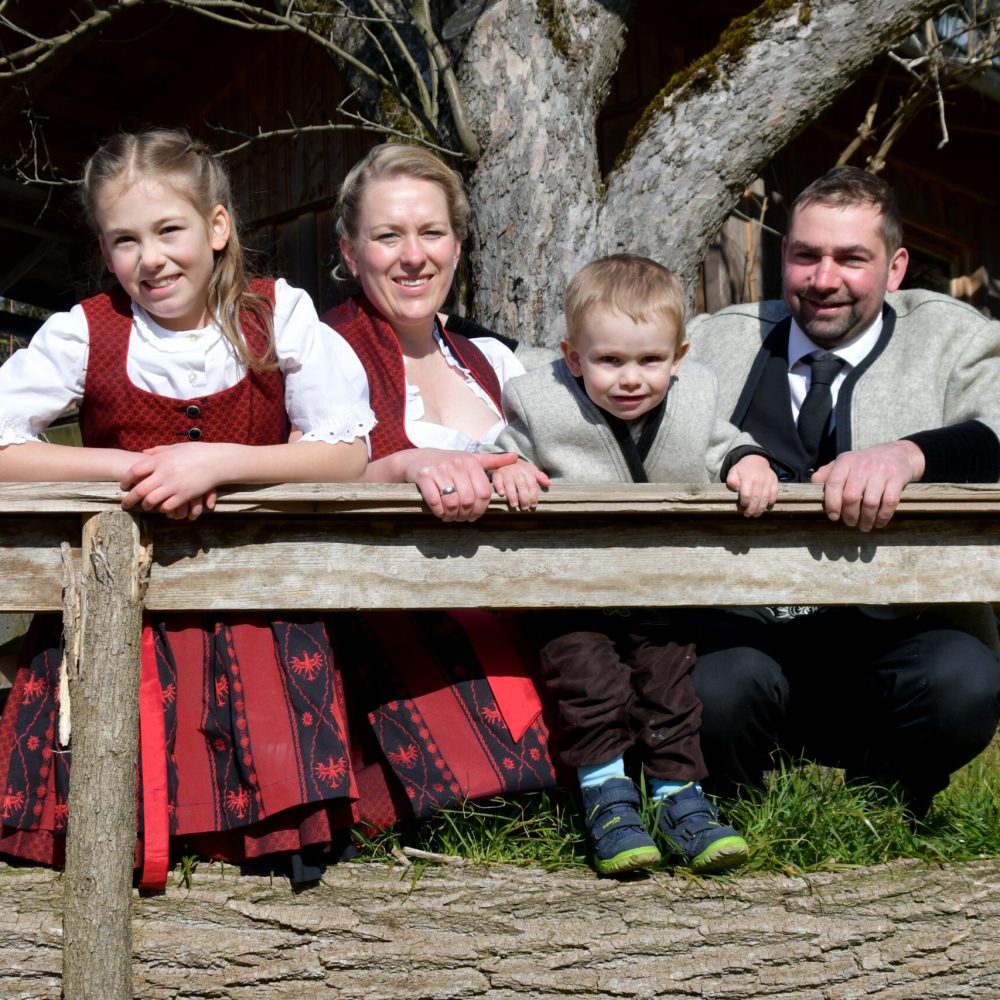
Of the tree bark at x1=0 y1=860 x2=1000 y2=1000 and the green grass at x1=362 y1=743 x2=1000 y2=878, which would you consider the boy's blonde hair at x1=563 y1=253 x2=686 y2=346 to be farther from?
the tree bark at x1=0 y1=860 x2=1000 y2=1000

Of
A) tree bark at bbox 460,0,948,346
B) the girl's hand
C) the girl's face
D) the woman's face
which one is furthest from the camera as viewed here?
tree bark at bbox 460,0,948,346

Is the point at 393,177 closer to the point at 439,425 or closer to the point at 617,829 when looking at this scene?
the point at 439,425

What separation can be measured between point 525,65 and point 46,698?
2.60 m

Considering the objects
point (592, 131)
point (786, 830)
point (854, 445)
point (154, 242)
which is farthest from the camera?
point (592, 131)

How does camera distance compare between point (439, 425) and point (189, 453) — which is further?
point (439, 425)

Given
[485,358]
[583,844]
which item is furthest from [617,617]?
[485,358]

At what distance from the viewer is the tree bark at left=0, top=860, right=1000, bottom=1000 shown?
255 centimetres

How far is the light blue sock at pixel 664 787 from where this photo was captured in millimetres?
2801

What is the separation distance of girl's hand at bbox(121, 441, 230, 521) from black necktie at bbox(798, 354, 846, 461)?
4.95 ft

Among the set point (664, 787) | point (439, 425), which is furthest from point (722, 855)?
point (439, 425)

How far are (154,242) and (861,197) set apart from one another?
1.78m

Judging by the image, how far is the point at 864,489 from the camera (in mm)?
2613

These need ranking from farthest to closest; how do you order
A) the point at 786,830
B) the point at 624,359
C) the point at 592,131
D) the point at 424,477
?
the point at 592,131
the point at 786,830
the point at 624,359
the point at 424,477

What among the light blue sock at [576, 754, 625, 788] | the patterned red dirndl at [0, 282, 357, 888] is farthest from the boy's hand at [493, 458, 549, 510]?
the light blue sock at [576, 754, 625, 788]
